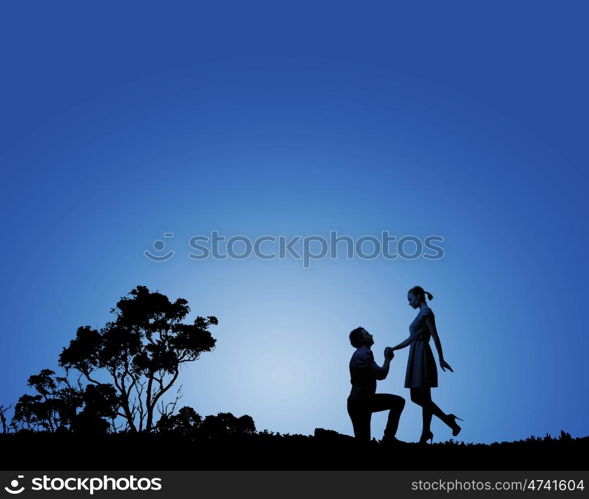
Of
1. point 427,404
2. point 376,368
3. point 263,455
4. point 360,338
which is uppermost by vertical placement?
point 360,338

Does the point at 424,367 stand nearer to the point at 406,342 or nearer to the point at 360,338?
→ the point at 406,342

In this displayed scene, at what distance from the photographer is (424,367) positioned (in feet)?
43.2

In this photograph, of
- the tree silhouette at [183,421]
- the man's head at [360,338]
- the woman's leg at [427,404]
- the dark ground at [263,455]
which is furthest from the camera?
the tree silhouette at [183,421]

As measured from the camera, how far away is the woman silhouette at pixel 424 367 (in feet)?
42.9

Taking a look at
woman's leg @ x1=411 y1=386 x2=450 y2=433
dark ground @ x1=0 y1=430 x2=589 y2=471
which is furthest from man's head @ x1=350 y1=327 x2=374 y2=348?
dark ground @ x1=0 y1=430 x2=589 y2=471

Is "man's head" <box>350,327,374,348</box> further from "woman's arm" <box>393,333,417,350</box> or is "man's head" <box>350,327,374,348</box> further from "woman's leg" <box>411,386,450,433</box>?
"woman's leg" <box>411,386,450,433</box>

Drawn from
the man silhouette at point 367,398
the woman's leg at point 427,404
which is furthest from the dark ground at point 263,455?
the woman's leg at point 427,404

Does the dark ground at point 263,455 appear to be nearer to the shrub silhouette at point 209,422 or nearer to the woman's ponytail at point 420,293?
the woman's ponytail at point 420,293

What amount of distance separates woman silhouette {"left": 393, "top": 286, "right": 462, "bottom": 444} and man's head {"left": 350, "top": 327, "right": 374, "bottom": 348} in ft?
2.09

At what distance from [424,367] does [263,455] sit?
4206 millimetres

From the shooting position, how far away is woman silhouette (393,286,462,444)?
42.9 ft

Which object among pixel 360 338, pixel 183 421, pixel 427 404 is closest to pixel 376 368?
pixel 360 338

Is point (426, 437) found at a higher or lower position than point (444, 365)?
lower

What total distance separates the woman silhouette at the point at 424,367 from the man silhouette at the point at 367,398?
78 cm
